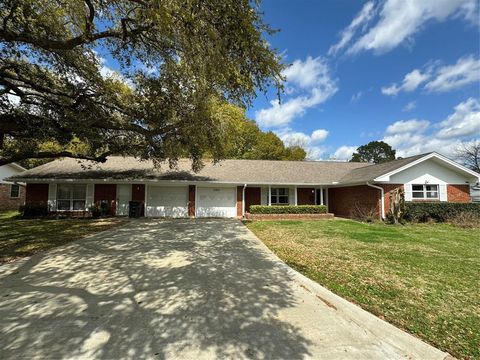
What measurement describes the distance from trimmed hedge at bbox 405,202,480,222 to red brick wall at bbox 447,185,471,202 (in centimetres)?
149

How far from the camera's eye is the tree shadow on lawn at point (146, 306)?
329 cm

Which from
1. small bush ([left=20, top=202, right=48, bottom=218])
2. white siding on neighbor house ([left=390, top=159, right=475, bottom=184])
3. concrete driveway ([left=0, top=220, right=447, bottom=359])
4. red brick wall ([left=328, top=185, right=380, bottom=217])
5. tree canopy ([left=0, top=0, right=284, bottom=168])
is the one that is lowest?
concrete driveway ([left=0, top=220, right=447, bottom=359])

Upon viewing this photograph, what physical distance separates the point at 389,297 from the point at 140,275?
4.84 meters

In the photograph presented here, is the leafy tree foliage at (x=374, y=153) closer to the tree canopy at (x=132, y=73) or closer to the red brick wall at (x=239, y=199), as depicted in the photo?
the red brick wall at (x=239, y=199)

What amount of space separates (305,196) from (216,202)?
7.16 meters

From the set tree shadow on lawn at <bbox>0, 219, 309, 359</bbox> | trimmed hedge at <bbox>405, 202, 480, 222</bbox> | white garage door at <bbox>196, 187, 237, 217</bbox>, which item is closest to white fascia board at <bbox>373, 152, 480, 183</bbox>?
trimmed hedge at <bbox>405, 202, 480, 222</bbox>

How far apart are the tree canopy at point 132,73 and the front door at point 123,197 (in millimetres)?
6549

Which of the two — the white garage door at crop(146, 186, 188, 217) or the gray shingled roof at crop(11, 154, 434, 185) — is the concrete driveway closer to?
the white garage door at crop(146, 186, 188, 217)

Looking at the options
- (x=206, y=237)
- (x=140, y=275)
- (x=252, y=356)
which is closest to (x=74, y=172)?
(x=206, y=237)

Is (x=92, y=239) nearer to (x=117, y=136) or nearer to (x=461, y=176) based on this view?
(x=117, y=136)

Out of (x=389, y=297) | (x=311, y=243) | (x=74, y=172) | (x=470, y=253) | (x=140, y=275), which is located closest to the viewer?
(x=389, y=297)

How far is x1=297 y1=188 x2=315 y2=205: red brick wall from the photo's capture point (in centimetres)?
2247

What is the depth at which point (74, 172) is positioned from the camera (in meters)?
20.0

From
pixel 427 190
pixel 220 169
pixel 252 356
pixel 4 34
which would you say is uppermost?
pixel 4 34
